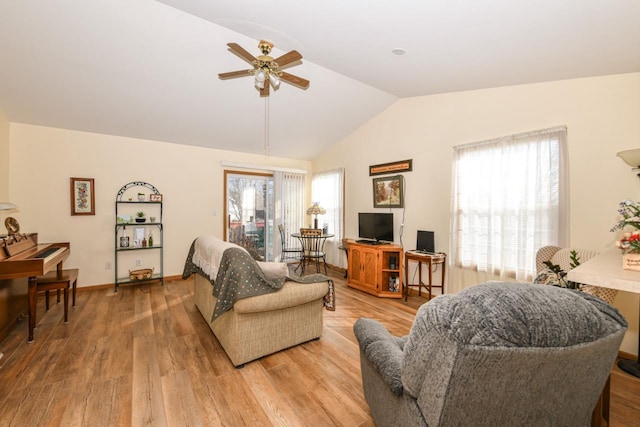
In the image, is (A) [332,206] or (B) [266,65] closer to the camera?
(B) [266,65]

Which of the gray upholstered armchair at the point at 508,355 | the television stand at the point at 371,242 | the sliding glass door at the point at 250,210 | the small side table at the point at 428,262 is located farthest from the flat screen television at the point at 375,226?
the gray upholstered armchair at the point at 508,355

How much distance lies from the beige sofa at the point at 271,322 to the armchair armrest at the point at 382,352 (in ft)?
2.69

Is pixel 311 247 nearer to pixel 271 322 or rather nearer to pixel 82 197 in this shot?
pixel 271 322

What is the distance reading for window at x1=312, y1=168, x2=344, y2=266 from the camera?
5.53m

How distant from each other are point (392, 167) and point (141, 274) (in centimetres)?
448

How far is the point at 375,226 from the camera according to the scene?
15.1 feet

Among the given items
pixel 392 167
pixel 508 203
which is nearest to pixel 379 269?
pixel 392 167

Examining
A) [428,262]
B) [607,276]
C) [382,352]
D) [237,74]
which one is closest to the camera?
[607,276]

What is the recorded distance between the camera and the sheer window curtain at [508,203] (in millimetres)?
2777

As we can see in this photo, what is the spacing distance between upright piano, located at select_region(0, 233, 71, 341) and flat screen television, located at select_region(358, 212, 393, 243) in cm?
410

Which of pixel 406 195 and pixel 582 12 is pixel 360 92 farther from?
pixel 582 12

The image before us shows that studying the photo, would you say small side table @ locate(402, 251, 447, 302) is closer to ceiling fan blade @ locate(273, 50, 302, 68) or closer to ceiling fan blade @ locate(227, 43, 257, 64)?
ceiling fan blade @ locate(273, 50, 302, 68)

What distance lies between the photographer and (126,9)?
7.62ft

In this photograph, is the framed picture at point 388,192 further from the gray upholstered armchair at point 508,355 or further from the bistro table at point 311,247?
the gray upholstered armchair at point 508,355
